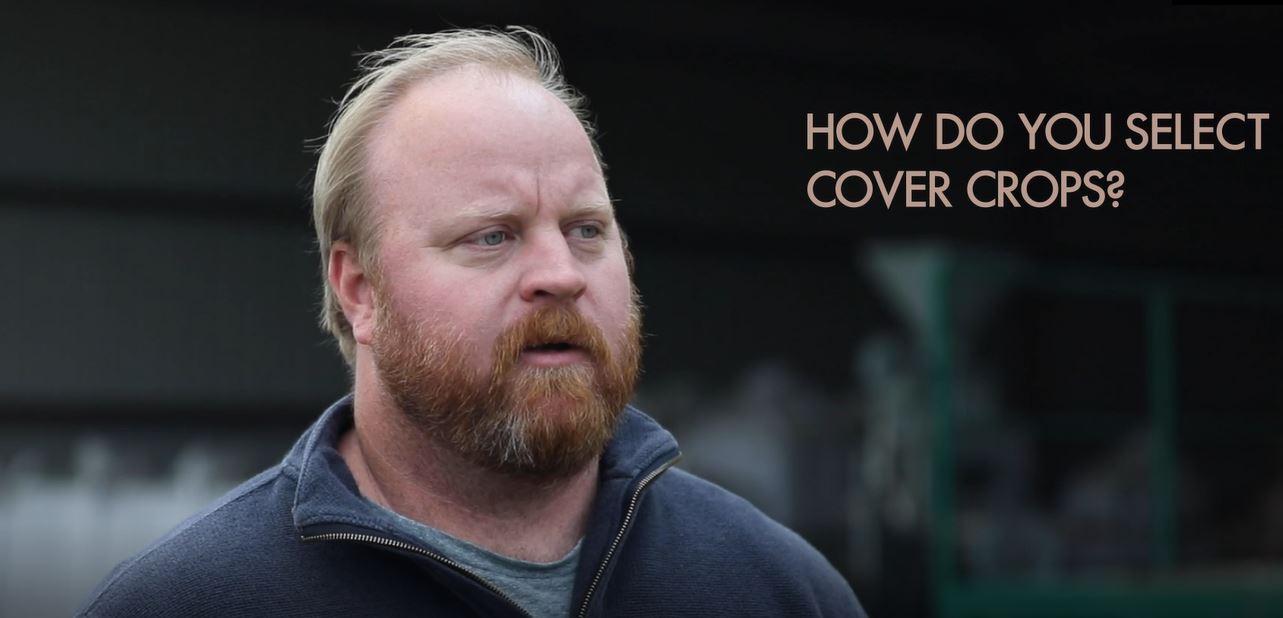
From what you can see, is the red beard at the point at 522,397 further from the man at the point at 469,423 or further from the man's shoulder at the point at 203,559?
the man's shoulder at the point at 203,559

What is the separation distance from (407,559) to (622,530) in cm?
23

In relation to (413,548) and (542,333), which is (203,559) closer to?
(413,548)

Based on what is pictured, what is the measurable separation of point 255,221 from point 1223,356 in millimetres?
4047

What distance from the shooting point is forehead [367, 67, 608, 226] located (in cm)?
158

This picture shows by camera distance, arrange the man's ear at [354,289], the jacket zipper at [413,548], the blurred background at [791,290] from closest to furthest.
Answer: the jacket zipper at [413,548] < the man's ear at [354,289] < the blurred background at [791,290]

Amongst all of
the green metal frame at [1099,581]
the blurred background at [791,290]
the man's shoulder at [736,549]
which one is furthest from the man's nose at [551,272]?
the green metal frame at [1099,581]

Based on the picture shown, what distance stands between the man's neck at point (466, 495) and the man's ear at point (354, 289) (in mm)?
77

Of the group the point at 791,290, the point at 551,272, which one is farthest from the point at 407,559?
the point at 791,290

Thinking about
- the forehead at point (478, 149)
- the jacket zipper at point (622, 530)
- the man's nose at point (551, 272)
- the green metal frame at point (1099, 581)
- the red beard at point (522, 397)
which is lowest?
the green metal frame at point (1099, 581)

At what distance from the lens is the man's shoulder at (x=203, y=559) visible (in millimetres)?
1536

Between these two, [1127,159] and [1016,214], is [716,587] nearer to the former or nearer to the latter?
[1127,159]

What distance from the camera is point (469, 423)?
61.1 inches

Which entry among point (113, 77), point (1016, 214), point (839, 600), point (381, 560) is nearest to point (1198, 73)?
point (1016, 214)

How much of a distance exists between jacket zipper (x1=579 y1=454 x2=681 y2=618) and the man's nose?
0.80 feet
